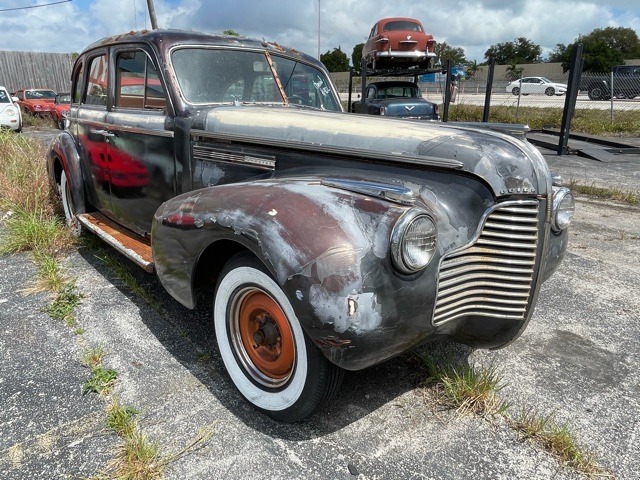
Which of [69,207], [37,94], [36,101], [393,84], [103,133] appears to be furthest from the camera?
[37,94]

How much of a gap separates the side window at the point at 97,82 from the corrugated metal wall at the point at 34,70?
2066 cm

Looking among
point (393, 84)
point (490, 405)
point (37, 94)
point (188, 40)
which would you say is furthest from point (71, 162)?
point (37, 94)

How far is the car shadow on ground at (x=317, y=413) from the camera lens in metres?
2.30

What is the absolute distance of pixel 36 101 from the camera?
58.5 feet

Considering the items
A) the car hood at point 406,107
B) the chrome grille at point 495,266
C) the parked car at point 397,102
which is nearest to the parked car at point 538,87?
the parked car at point 397,102

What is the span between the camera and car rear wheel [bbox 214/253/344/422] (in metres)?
2.10

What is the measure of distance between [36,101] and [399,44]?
12.8 meters

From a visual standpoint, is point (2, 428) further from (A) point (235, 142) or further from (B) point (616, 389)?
(B) point (616, 389)

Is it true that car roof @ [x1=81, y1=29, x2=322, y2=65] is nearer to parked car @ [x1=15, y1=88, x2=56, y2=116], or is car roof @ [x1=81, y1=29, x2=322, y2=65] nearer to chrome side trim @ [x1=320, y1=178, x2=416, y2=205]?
chrome side trim @ [x1=320, y1=178, x2=416, y2=205]

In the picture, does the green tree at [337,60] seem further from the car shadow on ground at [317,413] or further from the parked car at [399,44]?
the car shadow on ground at [317,413]

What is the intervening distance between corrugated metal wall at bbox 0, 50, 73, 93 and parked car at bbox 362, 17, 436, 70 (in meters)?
14.6

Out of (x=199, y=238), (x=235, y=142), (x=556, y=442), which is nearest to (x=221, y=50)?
(x=235, y=142)

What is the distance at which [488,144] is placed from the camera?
2158mm

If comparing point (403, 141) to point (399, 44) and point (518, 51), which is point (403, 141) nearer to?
point (399, 44)
